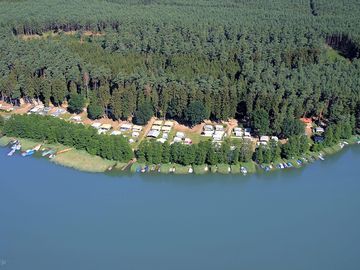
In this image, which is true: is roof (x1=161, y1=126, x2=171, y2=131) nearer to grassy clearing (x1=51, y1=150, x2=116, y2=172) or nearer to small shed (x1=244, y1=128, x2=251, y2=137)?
grassy clearing (x1=51, y1=150, x2=116, y2=172)

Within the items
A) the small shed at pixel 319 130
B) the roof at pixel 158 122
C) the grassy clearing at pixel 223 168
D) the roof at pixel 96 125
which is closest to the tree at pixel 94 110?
the roof at pixel 96 125

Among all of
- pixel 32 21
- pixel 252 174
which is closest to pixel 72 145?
pixel 252 174

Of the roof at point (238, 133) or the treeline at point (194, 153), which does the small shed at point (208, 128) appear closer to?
the roof at point (238, 133)

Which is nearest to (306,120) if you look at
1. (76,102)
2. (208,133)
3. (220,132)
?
(220,132)

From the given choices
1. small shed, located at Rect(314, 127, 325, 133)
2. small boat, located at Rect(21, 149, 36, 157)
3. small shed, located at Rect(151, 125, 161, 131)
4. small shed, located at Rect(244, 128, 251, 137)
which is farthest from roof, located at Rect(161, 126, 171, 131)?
small shed, located at Rect(314, 127, 325, 133)

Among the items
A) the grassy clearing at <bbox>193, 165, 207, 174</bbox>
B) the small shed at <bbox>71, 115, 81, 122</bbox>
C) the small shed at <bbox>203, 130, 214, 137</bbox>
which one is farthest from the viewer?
the small shed at <bbox>71, 115, 81, 122</bbox>
